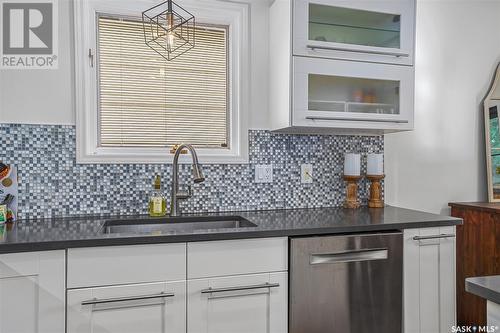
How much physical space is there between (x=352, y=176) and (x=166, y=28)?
1445mm

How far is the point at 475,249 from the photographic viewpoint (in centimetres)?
262

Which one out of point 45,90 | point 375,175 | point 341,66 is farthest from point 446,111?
point 45,90

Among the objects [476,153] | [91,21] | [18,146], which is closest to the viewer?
[18,146]

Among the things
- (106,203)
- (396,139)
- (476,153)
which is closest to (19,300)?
(106,203)

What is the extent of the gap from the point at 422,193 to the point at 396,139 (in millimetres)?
446

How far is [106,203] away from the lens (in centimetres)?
214

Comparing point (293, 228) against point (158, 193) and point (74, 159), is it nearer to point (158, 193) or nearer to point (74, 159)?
point (158, 193)

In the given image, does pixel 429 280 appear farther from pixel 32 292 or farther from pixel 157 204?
pixel 32 292

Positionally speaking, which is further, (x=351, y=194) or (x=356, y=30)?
(x=351, y=194)

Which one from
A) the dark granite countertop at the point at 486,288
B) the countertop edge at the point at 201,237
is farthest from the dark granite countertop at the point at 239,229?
the dark granite countertop at the point at 486,288

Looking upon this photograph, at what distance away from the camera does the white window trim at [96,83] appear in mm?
2115

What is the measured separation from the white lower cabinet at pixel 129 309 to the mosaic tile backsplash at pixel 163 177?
2.27 feet

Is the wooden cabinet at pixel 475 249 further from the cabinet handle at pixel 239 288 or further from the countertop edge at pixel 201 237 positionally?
the cabinet handle at pixel 239 288

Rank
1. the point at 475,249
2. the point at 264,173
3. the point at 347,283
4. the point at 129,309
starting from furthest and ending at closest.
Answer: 1. the point at 475,249
2. the point at 264,173
3. the point at 347,283
4. the point at 129,309
